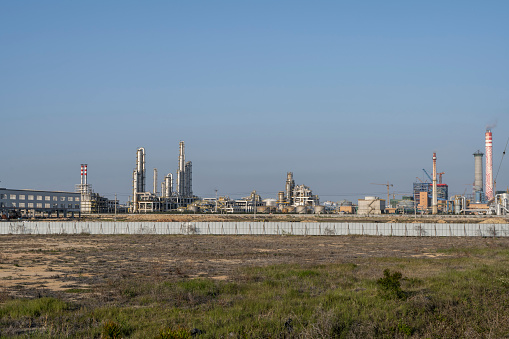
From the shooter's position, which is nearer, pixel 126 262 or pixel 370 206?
pixel 126 262

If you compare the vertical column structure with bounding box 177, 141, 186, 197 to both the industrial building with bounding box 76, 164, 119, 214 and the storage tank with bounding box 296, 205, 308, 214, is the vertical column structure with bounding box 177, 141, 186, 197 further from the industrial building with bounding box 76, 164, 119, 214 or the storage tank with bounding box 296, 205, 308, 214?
the storage tank with bounding box 296, 205, 308, 214

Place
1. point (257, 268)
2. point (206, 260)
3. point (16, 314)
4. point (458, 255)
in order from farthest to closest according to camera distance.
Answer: point (458, 255)
point (206, 260)
point (257, 268)
point (16, 314)

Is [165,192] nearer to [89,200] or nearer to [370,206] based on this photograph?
[89,200]

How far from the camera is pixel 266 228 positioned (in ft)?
198

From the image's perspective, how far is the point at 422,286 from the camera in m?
20.6

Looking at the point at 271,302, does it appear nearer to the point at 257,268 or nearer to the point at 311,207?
the point at 257,268

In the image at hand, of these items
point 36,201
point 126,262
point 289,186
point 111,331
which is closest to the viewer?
point 111,331

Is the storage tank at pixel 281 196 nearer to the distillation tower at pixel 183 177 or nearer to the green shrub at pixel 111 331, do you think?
the distillation tower at pixel 183 177

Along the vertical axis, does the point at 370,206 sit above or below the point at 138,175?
below

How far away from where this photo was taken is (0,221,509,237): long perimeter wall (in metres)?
58.9

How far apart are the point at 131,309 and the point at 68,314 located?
1.98m

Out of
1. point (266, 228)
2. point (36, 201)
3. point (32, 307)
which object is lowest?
point (266, 228)

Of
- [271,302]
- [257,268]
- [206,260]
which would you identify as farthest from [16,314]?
[206,260]

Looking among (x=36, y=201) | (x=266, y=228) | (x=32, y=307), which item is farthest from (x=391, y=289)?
(x=36, y=201)
